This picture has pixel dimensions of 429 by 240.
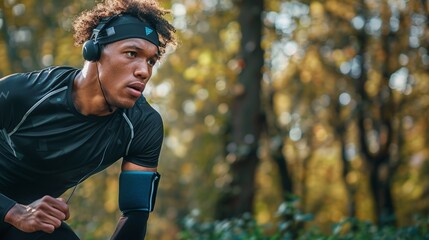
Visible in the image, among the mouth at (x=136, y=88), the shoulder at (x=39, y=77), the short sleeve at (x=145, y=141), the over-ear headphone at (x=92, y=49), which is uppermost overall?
the over-ear headphone at (x=92, y=49)

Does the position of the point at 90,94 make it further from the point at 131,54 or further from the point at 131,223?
the point at 131,223

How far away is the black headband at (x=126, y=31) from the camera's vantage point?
Answer: 19.0ft

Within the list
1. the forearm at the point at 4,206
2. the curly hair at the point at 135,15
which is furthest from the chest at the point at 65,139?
the curly hair at the point at 135,15

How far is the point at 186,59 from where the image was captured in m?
23.0

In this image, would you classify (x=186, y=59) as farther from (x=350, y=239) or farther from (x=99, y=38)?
(x=99, y=38)

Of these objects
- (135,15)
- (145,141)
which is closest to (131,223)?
(145,141)

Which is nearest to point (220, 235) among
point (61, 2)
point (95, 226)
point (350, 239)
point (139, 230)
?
point (350, 239)

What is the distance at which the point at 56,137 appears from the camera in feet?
19.3

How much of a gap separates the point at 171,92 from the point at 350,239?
18.3 meters

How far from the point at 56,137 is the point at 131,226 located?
752 millimetres

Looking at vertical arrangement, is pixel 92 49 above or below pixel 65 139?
above

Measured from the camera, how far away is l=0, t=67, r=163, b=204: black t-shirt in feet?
19.1

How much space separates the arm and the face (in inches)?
18.9

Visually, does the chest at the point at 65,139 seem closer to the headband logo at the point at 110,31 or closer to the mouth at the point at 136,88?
the mouth at the point at 136,88
